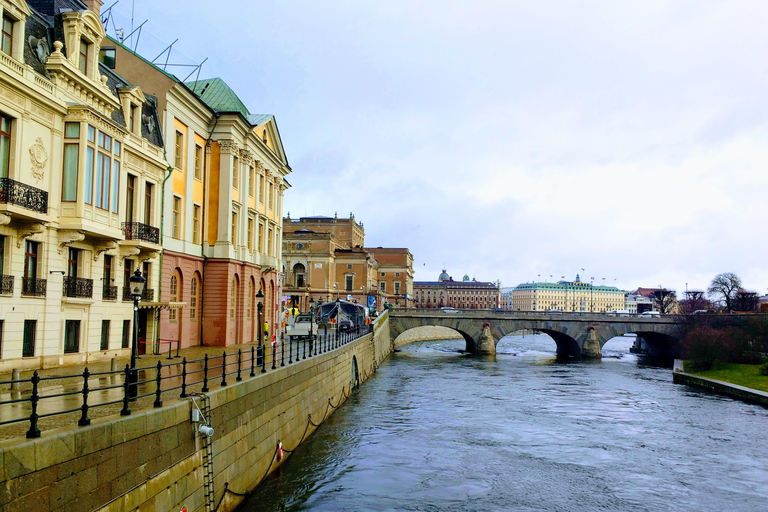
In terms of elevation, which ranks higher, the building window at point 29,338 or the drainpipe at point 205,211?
the drainpipe at point 205,211

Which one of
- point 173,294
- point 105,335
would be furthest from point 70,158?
point 173,294

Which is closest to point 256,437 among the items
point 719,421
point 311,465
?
point 311,465

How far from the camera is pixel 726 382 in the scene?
4931 centimetres

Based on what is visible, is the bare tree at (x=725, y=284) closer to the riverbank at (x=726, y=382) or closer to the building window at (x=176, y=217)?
the riverbank at (x=726, y=382)

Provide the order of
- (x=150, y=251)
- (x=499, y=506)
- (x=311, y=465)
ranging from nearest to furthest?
(x=499, y=506), (x=311, y=465), (x=150, y=251)

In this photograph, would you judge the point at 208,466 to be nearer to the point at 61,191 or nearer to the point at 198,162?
the point at 61,191

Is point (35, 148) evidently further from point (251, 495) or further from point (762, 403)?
point (762, 403)

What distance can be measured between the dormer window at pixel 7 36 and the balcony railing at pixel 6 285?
6.62 meters

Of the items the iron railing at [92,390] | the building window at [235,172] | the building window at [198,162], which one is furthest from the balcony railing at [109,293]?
the building window at [235,172]

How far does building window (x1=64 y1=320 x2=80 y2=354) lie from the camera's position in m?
23.5

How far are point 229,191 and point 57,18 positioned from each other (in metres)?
15.5

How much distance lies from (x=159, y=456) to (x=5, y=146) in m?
11.8

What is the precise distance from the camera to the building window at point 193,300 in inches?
1423

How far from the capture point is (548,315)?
288ft
